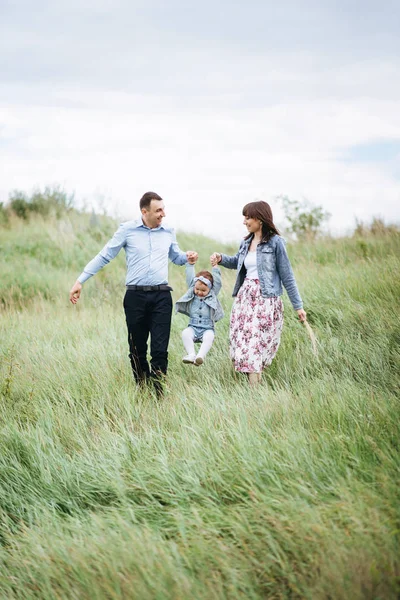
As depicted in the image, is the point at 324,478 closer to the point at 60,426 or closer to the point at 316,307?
the point at 60,426

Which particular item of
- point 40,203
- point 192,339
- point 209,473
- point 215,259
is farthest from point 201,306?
point 40,203

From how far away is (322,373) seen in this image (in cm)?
505

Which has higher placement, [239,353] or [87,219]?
[87,219]

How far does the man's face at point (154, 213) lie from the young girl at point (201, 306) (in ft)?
1.95

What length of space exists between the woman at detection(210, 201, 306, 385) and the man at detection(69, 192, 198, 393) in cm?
65

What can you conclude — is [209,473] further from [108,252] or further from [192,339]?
[108,252]

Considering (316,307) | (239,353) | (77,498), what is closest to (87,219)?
(316,307)

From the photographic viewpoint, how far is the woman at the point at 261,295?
5.23m

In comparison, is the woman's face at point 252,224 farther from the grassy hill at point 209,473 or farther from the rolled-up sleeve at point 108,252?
the grassy hill at point 209,473

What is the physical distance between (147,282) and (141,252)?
33cm

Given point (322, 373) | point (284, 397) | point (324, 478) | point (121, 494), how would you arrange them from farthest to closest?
point (322, 373) < point (284, 397) < point (121, 494) < point (324, 478)

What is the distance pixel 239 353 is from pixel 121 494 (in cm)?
216

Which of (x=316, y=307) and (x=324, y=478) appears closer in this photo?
(x=324, y=478)

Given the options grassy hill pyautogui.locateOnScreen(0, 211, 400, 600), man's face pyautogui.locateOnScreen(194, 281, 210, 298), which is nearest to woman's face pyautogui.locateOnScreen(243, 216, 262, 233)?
man's face pyautogui.locateOnScreen(194, 281, 210, 298)
